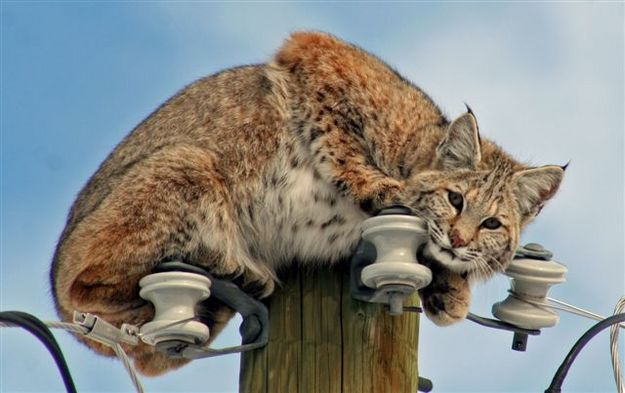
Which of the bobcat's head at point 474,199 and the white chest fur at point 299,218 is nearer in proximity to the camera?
the bobcat's head at point 474,199

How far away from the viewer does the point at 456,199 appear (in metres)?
5.47

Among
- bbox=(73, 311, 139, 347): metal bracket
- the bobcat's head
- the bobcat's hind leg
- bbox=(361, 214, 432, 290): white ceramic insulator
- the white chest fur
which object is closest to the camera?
bbox=(73, 311, 139, 347): metal bracket

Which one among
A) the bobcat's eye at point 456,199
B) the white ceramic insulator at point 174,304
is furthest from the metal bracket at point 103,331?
the bobcat's eye at point 456,199

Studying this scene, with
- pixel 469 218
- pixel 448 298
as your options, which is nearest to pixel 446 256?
pixel 469 218

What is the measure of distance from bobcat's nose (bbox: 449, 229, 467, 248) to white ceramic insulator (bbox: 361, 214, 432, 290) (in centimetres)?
33

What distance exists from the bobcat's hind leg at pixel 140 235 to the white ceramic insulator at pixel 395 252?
83 centimetres

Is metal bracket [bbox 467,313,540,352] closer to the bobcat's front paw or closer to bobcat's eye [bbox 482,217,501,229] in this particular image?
the bobcat's front paw

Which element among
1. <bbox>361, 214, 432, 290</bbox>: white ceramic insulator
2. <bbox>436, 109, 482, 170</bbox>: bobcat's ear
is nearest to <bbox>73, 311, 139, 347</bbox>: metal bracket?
<bbox>361, 214, 432, 290</bbox>: white ceramic insulator

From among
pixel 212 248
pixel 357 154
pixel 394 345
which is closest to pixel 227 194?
pixel 212 248

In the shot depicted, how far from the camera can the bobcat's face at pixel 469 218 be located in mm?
5258

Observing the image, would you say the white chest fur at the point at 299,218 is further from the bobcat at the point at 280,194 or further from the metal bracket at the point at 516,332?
the metal bracket at the point at 516,332

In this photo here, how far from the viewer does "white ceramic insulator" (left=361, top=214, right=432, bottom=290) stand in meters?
4.66

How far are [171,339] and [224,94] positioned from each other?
67.7 inches

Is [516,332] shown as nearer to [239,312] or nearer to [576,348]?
[576,348]
